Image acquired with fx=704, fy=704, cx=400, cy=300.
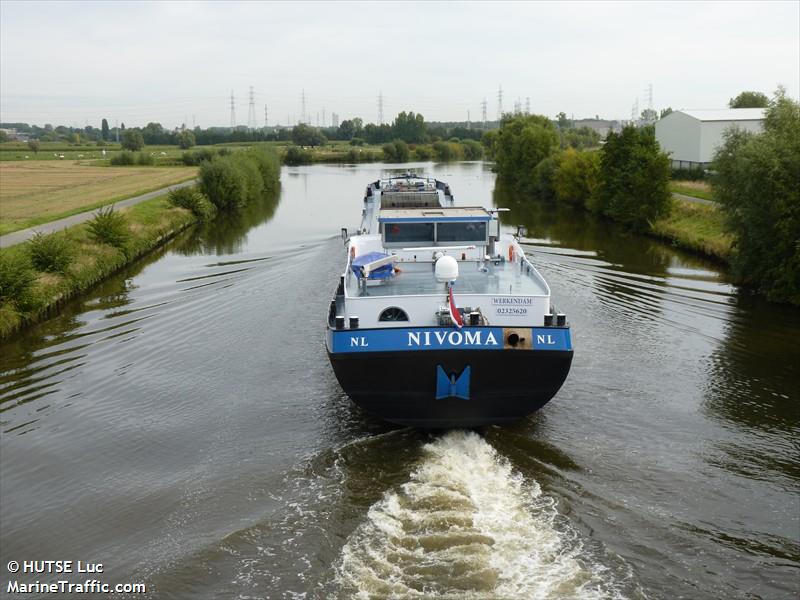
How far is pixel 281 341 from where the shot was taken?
19016 mm

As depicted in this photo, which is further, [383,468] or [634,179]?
[634,179]

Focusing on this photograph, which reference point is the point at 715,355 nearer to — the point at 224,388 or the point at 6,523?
the point at 224,388

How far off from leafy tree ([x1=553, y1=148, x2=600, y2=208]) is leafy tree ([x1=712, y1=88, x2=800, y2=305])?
24324 mm

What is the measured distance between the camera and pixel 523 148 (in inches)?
2753

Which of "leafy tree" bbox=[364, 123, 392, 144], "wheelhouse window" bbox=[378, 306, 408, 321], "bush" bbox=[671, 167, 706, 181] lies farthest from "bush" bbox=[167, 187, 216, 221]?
"leafy tree" bbox=[364, 123, 392, 144]

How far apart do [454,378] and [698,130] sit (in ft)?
159

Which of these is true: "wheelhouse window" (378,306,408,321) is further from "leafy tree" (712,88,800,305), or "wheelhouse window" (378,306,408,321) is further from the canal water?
"leafy tree" (712,88,800,305)

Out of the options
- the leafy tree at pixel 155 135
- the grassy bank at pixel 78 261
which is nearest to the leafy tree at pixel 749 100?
the grassy bank at pixel 78 261

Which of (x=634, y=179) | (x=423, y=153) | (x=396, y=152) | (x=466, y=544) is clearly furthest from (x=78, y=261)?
(x=423, y=153)

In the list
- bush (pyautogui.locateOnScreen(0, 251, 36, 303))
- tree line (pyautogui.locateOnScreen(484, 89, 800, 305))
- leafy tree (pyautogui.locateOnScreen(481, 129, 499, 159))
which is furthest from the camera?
leafy tree (pyautogui.locateOnScreen(481, 129, 499, 159))

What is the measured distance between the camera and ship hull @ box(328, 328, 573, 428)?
1166 cm

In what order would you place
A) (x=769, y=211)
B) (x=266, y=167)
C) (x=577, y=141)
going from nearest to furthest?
1. (x=769, y=211)
2. (x=266, y=167)
3. (x=577, y=141)

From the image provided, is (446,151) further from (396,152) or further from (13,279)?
(13,279)

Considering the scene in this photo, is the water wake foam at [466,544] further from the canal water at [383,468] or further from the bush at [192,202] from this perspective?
the bush at [192,202]
